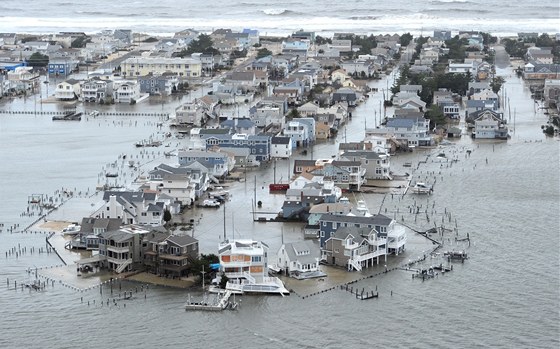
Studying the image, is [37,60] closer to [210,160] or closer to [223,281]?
[210,160]

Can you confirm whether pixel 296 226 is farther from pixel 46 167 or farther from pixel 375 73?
pixel 375 73

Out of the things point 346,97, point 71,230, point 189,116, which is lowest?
point 71,230

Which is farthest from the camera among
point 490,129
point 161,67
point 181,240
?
point 161,67

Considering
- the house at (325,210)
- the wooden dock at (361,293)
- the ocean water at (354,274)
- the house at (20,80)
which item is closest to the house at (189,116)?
the ocean water at (354,274)

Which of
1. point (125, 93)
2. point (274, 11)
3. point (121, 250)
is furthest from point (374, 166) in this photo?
point (274, 11)

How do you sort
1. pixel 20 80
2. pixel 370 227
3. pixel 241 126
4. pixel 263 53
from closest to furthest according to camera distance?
pixel 370 227 → pixel 241 126 → pixel 20 80 → pixel 263 53

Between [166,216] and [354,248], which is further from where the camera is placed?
[166,216]

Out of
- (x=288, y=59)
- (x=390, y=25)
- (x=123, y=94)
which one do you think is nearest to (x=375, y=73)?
(x=288, y=59)

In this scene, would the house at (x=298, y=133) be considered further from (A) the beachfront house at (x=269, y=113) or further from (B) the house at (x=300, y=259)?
(B) the house at (x=300, y=259)
